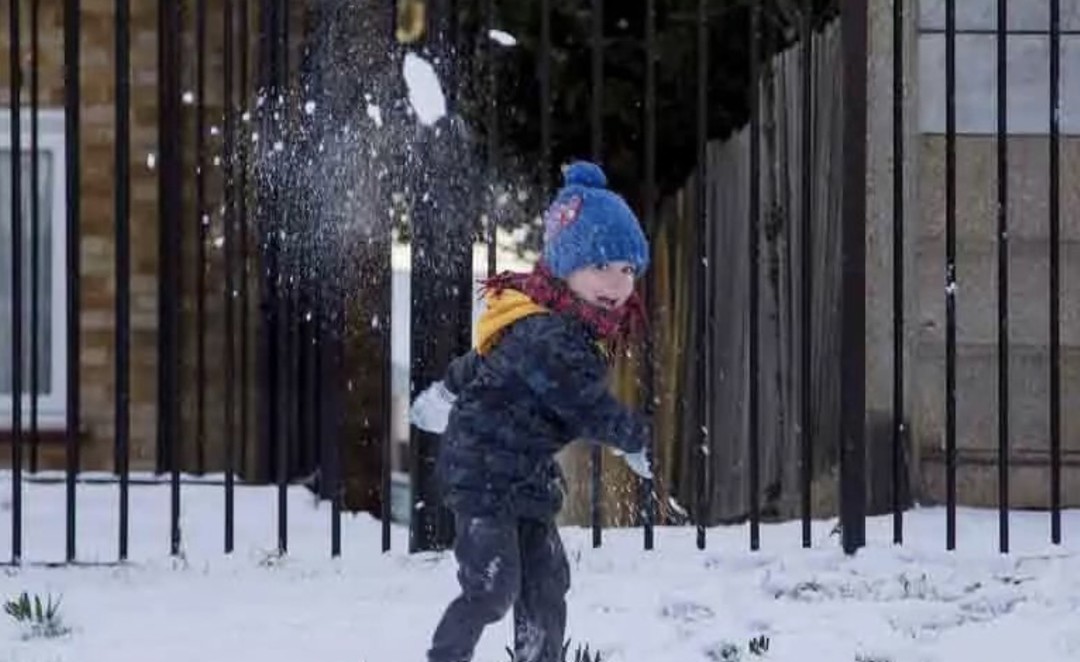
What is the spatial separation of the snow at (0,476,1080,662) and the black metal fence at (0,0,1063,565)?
0.38 feet

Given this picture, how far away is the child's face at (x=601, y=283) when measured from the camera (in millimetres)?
5371

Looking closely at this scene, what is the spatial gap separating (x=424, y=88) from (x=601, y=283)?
1.98 meters

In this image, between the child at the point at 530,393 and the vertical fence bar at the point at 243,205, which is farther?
the vertical fence bar at the point at 243,205

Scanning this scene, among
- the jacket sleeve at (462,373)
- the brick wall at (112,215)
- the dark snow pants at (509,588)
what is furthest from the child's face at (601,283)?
the brick wall at (112,215)

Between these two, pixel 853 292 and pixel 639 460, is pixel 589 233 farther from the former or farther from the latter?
pixel 853 292

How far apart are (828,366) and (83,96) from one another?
346cm

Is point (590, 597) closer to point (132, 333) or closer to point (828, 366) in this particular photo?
point (828, 366)

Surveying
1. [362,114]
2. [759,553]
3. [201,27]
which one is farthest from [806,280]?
[201,27]

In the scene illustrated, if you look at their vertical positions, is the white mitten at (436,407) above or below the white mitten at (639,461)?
above

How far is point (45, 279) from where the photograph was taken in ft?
32.8

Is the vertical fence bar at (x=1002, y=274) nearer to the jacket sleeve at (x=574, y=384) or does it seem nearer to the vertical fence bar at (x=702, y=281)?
the vertical fence bar at (x=702, y=281)

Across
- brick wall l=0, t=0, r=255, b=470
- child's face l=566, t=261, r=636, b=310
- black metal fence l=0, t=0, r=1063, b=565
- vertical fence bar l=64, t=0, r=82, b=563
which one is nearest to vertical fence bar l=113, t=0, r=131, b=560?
black metal fence l=0, t=0, r=1063, b=565

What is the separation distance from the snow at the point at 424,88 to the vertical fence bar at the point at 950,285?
150 cm

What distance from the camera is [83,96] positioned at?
990 centimetres
